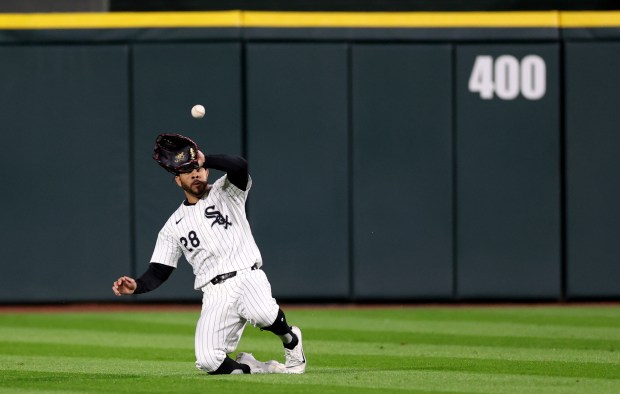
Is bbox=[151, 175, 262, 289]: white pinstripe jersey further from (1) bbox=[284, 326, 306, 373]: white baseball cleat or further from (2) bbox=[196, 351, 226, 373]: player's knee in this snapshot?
(1) bbox=[284, 326, 306, 373]: white baseball cleat

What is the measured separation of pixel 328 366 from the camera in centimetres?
890

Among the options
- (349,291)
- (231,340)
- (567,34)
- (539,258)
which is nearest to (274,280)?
(349,291)

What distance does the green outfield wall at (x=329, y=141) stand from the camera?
13523 millimetres

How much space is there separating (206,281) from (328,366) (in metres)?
1.33

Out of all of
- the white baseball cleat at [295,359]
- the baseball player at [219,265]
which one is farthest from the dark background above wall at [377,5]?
the white baseball cleat at [295,359]

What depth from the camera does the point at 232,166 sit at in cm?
765

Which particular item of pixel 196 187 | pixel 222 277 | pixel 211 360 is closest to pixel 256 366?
pixel 211 360

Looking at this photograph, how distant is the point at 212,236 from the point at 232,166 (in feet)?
1.70

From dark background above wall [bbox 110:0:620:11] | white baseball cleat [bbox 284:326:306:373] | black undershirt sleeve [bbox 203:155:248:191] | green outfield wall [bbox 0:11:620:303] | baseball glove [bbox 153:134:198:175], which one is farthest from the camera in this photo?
dark background above wall [bbox 110:0:620:11]

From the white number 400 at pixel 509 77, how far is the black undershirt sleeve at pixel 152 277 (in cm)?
627

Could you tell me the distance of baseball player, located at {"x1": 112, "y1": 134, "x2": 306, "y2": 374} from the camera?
25.8ft

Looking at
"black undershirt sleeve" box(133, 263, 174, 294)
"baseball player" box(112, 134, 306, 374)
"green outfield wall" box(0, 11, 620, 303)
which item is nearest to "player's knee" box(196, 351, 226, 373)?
"baseball player" box(112, 134, 306, 374)

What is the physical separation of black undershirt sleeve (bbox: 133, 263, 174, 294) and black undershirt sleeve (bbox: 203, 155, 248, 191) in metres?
0.69

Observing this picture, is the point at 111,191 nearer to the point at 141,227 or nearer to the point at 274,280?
the point at 141,227
